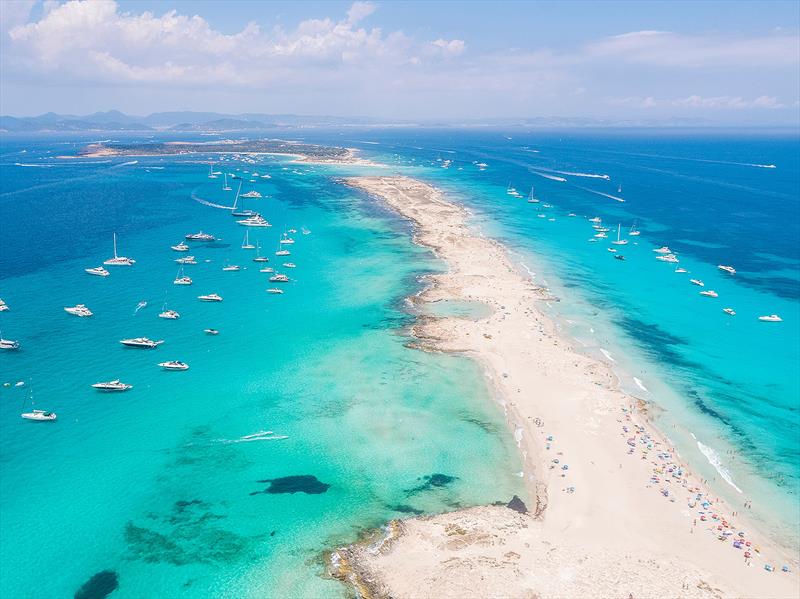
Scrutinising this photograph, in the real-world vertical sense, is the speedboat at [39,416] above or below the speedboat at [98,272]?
below

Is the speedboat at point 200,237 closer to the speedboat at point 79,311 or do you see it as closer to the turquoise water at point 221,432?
the turquoise water at point 221,432

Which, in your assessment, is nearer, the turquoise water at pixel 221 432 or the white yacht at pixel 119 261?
the turquoise water at pixel 221 432

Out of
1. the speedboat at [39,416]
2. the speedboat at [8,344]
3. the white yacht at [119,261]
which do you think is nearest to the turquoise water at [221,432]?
the speedboat at [39,416]

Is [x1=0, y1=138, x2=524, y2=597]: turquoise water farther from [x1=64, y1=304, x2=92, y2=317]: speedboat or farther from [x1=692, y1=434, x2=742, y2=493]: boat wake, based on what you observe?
[x1=692, y1=434, x2=742, y2=493]: boat wake

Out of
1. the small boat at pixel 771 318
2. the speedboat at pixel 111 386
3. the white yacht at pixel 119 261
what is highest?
the white yacht at pixel 119 261

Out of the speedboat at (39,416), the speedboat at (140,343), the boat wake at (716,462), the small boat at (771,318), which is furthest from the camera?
the small boat at (771,318)
